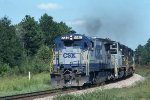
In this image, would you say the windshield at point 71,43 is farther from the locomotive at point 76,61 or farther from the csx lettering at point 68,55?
the csx lettering at point 68,55

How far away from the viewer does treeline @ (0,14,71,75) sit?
52125mm

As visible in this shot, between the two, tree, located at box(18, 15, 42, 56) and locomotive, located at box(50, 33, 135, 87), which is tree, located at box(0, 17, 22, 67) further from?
locomotive, located at box(50, 33, 135, 87)

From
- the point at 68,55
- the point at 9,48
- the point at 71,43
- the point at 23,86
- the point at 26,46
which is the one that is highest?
the point at 26,46

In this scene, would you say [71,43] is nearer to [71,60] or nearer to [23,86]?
[71,60]

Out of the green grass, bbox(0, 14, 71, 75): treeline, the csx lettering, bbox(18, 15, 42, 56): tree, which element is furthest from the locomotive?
bbox(18, 15, 42, 56): tree

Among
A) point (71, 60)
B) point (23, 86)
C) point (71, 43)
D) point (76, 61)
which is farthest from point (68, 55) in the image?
point (23, 86)

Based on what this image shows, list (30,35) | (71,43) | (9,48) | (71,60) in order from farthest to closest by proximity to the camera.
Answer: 1. (30,35)
2. (9,48)
3. (71,43)
4. (71,60)

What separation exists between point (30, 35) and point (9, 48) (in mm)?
26985

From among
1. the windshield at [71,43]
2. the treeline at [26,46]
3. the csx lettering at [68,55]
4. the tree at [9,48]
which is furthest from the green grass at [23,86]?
the tree at [9,48]

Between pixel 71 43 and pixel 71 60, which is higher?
pixel 71 43

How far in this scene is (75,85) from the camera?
26391 millimetres

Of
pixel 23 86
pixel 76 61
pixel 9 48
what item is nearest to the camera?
pixel 76 61

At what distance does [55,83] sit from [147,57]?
127059 mm

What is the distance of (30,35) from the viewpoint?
306 feet
